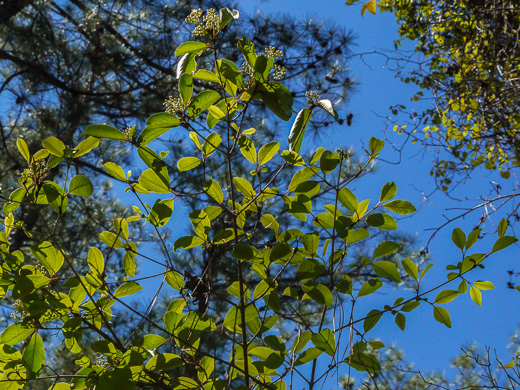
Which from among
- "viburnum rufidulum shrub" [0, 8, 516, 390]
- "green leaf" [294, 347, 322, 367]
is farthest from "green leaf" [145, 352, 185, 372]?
"green leaf" [294, 347, 322, 367]

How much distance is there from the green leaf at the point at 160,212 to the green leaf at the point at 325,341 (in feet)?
0.81

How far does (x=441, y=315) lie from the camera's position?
2.00 ft

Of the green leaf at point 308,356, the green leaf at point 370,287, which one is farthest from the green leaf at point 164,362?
the green leaf at point 370,287

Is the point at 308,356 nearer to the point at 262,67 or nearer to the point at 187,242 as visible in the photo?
the point at 187,242

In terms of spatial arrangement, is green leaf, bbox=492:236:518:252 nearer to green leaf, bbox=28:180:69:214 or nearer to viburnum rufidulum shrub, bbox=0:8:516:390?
viburnum rufidulum shrub, bbox=0:8:516:390

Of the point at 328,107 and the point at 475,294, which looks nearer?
the point at 328,107

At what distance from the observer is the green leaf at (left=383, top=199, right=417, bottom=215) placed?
580mm

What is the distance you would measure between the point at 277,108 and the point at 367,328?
1.06 feet

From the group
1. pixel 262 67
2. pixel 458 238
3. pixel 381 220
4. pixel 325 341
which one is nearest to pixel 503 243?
pixel 458 238

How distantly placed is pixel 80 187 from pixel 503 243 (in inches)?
21.9

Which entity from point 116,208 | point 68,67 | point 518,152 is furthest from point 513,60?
point 116,208

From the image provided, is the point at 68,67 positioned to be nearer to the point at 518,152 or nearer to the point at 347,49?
the point at 347,49

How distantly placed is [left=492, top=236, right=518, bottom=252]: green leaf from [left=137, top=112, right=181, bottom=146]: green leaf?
1.43 feet

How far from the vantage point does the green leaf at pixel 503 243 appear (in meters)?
0.55
